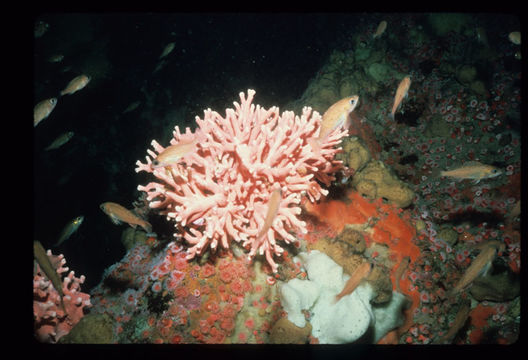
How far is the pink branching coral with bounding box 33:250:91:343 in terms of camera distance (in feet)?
10.1

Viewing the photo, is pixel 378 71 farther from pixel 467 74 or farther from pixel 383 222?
pixel 383 222

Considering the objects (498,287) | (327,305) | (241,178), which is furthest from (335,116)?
(498,287)

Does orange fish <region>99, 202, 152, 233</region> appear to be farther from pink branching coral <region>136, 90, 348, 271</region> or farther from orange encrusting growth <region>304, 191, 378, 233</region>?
orange encrusting growth <region>304, 191, 378, 233</region>

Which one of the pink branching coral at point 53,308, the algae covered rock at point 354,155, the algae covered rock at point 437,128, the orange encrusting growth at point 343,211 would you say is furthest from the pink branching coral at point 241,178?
the algae covered rock at point 437,128

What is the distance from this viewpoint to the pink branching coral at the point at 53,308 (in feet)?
10.1

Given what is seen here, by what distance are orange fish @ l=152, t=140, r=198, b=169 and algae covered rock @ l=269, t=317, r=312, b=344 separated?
75.0 inches

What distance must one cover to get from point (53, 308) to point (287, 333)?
2.78 meters

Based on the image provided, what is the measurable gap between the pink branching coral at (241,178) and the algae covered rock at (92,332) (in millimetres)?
1140

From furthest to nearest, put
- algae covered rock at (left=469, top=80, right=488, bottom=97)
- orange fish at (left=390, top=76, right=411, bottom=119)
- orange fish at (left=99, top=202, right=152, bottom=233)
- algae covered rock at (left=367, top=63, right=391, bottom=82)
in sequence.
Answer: algae covered rock at (left=367, top=63, right=391, bottom=82) → algae covered rock at (left=469, top=80, right=488, bottom=97) → orange fish at (left=390, top=76, right=411, bottom=119) → orange fish at (left=99, top=202, right=152, bottom=233)

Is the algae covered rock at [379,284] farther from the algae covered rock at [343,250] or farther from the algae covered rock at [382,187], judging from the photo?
the algae covered rock at [382,187]

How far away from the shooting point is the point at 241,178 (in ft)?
9.00

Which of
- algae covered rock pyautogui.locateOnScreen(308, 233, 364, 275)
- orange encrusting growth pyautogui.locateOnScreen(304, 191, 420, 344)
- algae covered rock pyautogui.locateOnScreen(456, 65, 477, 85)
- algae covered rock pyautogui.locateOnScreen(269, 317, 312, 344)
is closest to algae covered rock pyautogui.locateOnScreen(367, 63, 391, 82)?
algae covered rock pyautogui.locateOnScreen(456, 65, 477, 85)

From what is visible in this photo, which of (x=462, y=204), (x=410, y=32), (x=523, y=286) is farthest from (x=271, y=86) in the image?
(x=523, y=286)

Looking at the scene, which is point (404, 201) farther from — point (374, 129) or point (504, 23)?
point (504, 23)
